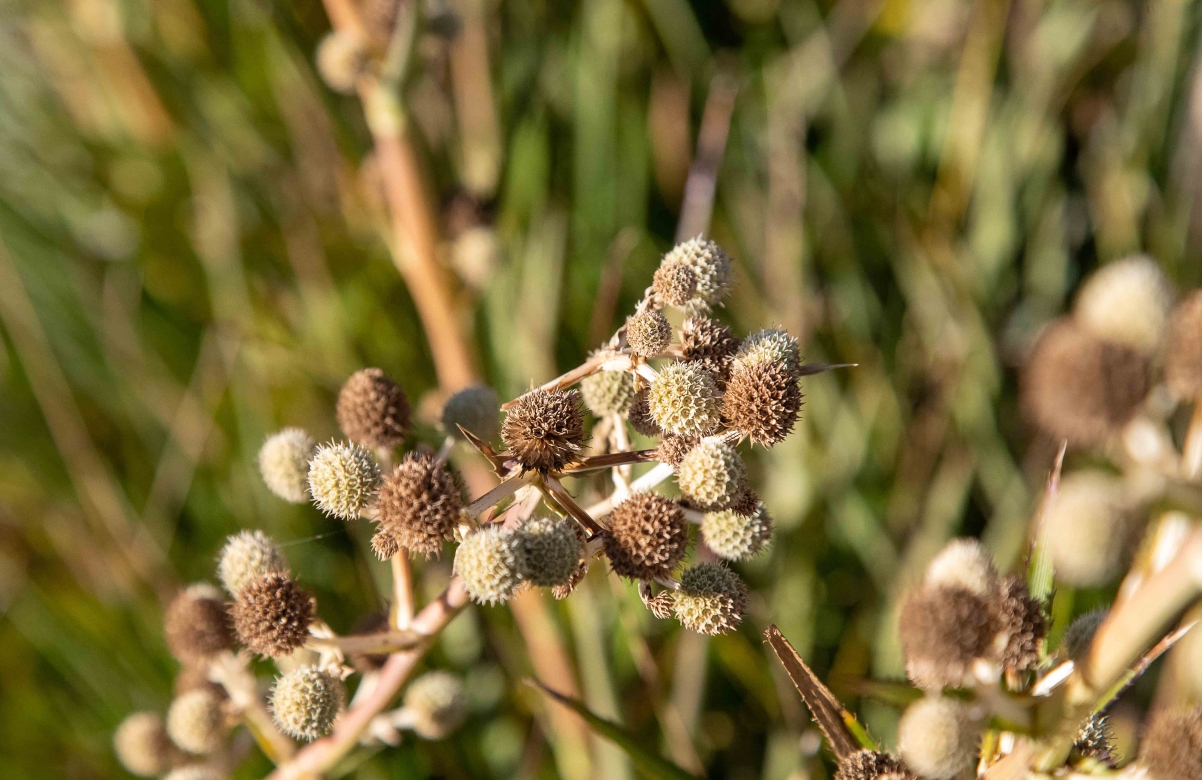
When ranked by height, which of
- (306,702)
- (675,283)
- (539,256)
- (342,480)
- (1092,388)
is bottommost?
(1092,388)

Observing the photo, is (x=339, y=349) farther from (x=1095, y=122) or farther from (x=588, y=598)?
(x=1095, y=122)

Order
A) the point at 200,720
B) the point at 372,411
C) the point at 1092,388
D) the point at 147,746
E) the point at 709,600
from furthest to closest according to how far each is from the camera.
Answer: the point at 147,746, the point at 200,720, the point at 372,411, the point at 709,600, the point at 1092,388

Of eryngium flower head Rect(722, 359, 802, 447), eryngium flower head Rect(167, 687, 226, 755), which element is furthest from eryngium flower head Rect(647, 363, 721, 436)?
eryngium flower head Rect(167, 687, 226, 755)

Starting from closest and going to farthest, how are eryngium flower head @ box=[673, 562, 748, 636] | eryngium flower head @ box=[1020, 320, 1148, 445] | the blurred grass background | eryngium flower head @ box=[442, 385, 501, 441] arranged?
eryngium flower head @ box=[1020, 320, 1148, 445], eryngium flower head @ box=[673, 562, 748, 636], eryngium flower head @ box=[442, 385, 501, 441], the blurred grass background

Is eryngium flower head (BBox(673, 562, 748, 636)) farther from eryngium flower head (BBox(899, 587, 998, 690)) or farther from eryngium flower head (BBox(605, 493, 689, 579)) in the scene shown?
eryngium flower head (BBox(899, 587, 998, 690))

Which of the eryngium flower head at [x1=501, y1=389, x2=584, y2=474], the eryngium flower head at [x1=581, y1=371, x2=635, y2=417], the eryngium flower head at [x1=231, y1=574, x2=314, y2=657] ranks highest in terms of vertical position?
the eryngium flower head at [x1=581, y1=371, x2=635, y2=417]

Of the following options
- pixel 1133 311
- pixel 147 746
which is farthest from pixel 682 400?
pixel 147 746

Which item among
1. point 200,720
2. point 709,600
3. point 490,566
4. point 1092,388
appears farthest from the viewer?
point 200,720

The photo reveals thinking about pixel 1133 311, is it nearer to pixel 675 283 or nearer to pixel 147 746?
pixel 675 283

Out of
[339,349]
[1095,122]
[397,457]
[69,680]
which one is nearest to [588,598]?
[397,457]
